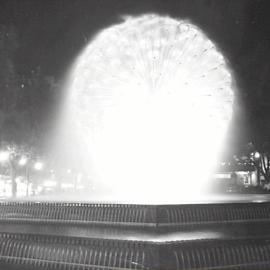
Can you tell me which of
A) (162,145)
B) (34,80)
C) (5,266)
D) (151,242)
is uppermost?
(34,80)

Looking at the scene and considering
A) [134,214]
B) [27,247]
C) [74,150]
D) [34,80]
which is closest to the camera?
[27,247]

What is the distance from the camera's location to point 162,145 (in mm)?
Answer: 34750

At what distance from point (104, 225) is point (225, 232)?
418 cm

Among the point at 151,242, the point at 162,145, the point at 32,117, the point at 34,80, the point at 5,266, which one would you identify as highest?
the point at 34,80

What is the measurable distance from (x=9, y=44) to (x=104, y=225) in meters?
27.6

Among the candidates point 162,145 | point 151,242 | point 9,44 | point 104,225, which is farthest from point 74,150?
point 151,242

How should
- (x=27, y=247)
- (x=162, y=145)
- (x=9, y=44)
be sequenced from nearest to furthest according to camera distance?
(x=27, y=247) → (x=162, y=145) → (x=9, y=44)

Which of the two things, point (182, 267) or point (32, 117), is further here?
point (32, 117)

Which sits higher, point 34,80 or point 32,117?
point 34,80

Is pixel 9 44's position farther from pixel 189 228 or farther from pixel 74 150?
pixel 189 228

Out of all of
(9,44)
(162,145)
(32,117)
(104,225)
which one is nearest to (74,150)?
(32,117)

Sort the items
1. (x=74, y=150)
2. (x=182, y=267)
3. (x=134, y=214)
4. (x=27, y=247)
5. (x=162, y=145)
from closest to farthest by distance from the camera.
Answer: (x=182, y=267), (x=27, y=247), (x=134, y=214), (x=162, y=145), (x=74, y=150)

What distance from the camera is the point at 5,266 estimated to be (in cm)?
1416

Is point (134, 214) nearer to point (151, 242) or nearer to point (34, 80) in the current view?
point (151, 242)
